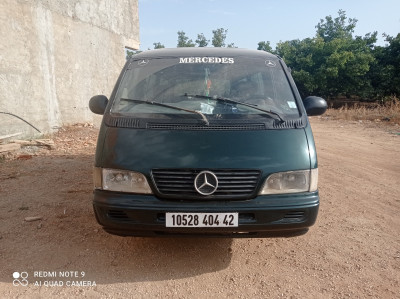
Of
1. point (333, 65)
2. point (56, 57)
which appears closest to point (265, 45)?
point (333, 65)

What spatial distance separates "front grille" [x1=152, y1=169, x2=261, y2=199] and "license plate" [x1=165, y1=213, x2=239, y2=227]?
0.13 m

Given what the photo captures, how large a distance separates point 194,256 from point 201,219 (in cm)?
67

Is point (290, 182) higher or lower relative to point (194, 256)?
higher

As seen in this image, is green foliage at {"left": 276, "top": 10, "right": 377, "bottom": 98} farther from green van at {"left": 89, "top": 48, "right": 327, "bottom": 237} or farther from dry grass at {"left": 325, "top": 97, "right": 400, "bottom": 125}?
green van at {"left": 89, "top": 48, "right": 327, "bottom": 237}

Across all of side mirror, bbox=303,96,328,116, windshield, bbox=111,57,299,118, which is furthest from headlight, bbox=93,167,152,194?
side mirror, bbox=303,96,328,116

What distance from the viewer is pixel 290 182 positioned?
241 centimetres

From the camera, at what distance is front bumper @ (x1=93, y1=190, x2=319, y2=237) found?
2318mm

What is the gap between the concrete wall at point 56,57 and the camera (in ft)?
21.2

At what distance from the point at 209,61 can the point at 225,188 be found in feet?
5.07

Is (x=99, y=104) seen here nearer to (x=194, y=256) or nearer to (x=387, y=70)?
(x=194, y=256)

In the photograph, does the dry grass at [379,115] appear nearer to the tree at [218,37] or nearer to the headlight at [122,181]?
the headlight at [122,181]

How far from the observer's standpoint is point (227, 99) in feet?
9.45

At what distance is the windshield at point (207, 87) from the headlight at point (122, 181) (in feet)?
2.07

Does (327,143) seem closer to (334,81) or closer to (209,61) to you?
(209,61)
